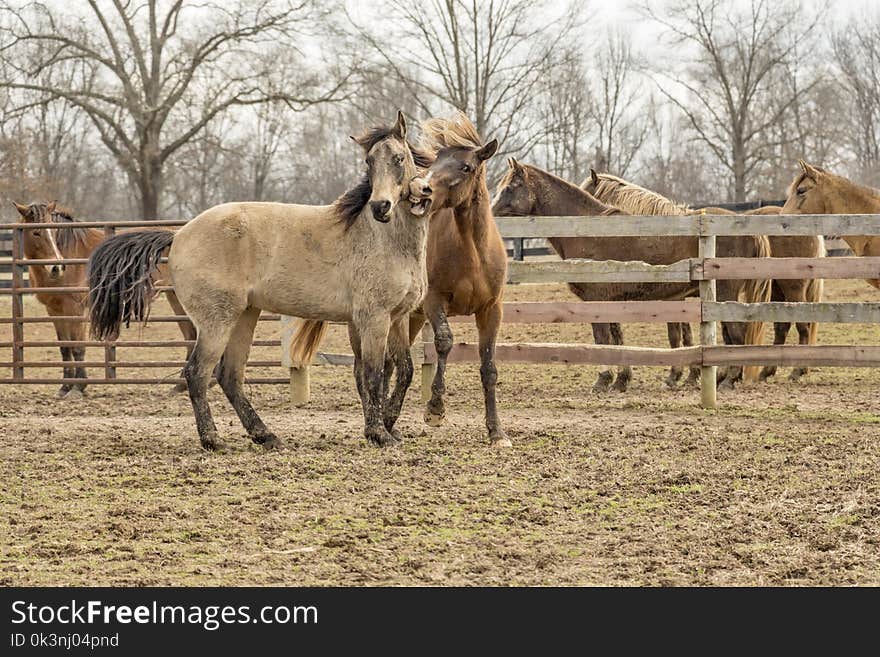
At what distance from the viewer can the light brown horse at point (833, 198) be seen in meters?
10.4

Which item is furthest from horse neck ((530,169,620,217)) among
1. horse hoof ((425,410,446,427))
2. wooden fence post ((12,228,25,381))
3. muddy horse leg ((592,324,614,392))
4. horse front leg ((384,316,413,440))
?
wooden fence post ((12,228,25,381))

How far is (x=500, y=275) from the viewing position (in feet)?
22.7

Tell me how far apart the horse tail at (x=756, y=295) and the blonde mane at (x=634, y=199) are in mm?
723

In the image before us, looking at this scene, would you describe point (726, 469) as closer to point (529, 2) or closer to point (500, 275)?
point (500, 275)

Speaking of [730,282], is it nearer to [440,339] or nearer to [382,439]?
[440,339]

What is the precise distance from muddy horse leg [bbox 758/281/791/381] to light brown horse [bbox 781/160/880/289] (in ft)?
2.63

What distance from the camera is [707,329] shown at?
27.9 feet

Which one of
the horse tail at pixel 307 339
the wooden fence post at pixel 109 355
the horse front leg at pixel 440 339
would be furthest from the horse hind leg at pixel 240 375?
the wooden fence post at pixel 109 355

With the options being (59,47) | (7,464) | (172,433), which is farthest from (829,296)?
(59,47)

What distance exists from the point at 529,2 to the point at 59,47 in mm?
10274

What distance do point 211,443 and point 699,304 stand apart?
4.03 m

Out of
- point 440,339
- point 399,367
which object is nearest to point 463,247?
point 440,339

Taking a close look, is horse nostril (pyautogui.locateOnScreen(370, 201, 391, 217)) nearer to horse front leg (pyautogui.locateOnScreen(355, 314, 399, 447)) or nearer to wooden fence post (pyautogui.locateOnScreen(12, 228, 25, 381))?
horse front leg (pyautogui.locateOnScreen(355, 314, 399, 447))

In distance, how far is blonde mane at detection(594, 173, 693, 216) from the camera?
980 centimetres
